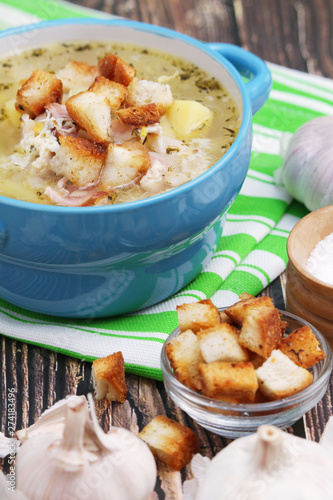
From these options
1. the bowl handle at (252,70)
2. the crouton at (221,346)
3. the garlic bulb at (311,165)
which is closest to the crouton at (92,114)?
the bowl handle at (252,70)

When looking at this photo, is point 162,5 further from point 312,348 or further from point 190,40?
point 312,348

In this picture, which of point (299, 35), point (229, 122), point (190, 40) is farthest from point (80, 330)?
point (299, 35)

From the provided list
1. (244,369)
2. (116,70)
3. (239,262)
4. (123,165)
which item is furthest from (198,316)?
(116,70)

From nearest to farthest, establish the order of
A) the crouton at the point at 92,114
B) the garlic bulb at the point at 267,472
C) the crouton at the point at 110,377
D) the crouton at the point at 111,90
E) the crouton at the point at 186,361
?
the garlic bulb at the point at 267,472 → the crouton at the point at 186,361 → the crouton at the point at 110,377 → the crouton at the point at 92,114 → the crouton at the point at 111,90

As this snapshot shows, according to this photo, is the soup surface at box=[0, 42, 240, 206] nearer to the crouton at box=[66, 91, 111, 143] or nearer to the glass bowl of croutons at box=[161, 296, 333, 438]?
the crouton at box=[66, 91, 111, 143]

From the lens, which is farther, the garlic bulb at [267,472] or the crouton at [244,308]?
the crouton at [244,308]

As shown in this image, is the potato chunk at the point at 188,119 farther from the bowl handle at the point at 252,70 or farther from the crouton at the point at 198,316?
the crouton at the point at 198,316

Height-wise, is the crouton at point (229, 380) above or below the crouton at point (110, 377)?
above
